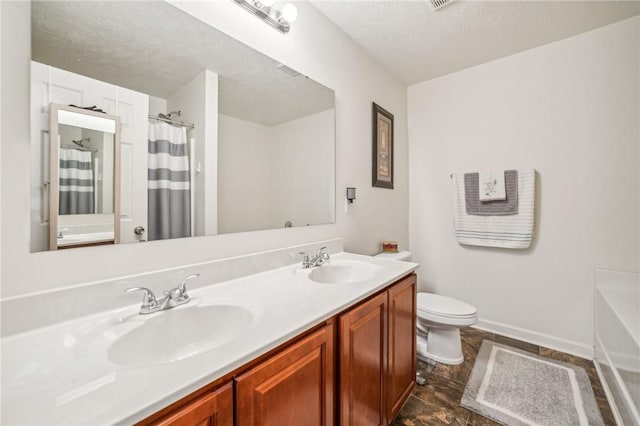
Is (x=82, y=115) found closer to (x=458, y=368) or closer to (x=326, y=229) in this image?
(x=326, y=229)

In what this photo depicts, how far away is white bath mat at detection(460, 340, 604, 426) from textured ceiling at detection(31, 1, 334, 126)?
198 cm

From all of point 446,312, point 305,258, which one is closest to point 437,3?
point 305,258

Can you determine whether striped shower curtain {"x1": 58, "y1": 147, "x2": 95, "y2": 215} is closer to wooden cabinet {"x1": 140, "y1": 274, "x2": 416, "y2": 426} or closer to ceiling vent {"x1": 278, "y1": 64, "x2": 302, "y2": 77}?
wooden cabinet {"x1": 140, "y1": 274, "x2": 416, "y2": 426}

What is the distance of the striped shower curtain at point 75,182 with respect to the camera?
79 cm

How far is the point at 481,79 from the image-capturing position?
7.52ft

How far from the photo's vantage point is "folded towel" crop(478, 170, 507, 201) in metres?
2.13

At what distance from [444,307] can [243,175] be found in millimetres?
1601

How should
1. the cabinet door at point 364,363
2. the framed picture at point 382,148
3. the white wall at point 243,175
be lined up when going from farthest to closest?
the framed picture at point 382,148 < the white wall at point 243,175 < the cabinet door at point 364,363

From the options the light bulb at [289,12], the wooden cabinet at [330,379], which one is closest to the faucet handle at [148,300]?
the wooden cabinet at [330,379]

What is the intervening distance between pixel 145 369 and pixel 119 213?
23.3 inches

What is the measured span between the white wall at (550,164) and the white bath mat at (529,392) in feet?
1.28

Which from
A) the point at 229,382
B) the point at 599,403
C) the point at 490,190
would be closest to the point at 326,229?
the point at 229,382

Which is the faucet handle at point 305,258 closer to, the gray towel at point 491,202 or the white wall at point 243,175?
the white wall at point 243,175

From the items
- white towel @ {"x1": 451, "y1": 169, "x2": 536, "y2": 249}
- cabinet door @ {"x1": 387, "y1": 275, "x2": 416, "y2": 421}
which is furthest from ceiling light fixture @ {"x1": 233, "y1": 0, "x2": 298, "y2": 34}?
white towel @ {"x1": 451, "y1": 169, "x2": 536, "y2": 249}
